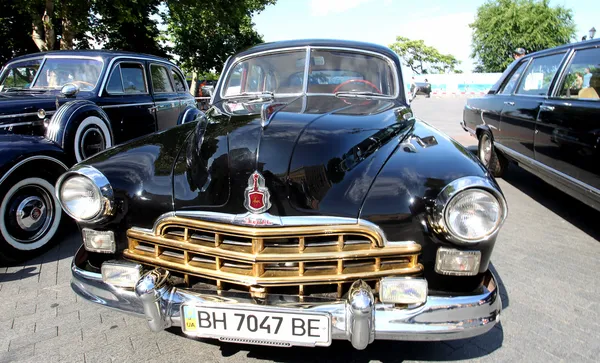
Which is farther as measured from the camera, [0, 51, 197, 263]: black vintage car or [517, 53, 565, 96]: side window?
[517, 53, 565, 96]: side window

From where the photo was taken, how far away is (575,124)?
371 centimetres

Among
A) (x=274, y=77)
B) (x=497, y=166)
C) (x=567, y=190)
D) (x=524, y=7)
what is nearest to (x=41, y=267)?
(x=274, y=77)

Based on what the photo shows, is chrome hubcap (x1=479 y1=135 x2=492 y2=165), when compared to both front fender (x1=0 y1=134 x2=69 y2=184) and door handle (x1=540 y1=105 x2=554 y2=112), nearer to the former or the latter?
door handle (x1=540 y1=105 x2=554 y2=112)

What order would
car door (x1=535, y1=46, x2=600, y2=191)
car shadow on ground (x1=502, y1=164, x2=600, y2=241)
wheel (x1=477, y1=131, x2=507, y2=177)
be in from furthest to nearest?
wheel (x1=477, y1=131, x2=507, y2=177), car shadow on ground (x1=502, y1=164, x2=600, y2=241), car door (x1=535, y1=46, x2=600, y2=191)

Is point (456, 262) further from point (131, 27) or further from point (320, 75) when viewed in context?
point (131, 27)

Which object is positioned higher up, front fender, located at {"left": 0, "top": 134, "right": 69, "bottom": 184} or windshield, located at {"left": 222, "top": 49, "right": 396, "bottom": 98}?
windshield, located at {"left": 222, "top": 49, "right": 396, "bottom": 98}

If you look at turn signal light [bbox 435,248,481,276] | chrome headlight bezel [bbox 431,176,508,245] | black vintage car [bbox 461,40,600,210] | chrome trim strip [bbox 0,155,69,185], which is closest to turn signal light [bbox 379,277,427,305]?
turn signal light [bbox 435,248,481,276]

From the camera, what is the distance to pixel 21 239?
354 cm

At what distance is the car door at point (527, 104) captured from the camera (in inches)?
182

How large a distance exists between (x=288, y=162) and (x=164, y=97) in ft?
16.3

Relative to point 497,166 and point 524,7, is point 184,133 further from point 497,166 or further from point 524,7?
point 524,7

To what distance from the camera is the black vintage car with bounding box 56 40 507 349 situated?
5.93 ft

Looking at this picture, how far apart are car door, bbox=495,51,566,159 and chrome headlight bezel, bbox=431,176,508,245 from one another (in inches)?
130

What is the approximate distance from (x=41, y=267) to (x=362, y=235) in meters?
2.97
